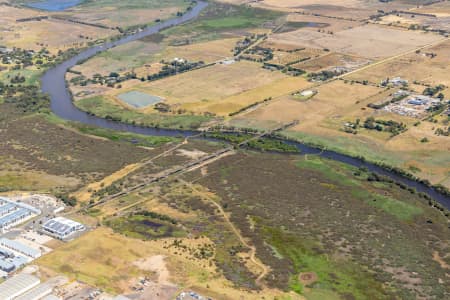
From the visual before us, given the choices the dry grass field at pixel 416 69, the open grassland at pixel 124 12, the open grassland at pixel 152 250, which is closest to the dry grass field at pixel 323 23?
the dry grass field at pixel 416 69

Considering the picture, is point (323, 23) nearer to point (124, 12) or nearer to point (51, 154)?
point (124, 12)

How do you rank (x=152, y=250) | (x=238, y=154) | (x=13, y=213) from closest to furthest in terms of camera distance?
(x=152, y=250) → (x=13, y=213) → (x=238, y=154)

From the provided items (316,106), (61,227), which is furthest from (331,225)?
(316,106)

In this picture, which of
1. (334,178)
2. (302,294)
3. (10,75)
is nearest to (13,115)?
(10,75)

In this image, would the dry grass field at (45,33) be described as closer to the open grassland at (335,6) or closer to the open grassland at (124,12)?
the open grassland at (124,12)

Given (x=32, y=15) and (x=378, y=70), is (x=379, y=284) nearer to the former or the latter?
(x=378, y=70)

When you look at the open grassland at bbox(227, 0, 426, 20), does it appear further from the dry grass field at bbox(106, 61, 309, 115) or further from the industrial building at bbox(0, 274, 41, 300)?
the industrial building at bbox(0, 274, 41, 300)
